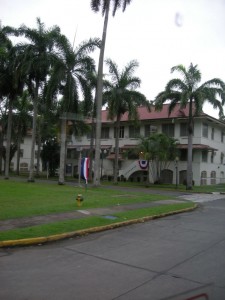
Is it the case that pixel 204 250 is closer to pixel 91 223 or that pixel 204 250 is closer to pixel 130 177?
pixel 91 223

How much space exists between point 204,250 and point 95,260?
263cm

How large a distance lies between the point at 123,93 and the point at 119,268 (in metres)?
28.5

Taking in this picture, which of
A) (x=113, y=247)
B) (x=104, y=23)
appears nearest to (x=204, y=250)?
(x=113, y=247)

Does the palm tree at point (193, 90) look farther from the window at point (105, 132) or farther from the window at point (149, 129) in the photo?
the window at point (105, 132)

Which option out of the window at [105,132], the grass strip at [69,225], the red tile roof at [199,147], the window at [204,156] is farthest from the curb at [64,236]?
the window at [105,132]

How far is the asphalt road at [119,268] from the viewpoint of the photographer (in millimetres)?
5461

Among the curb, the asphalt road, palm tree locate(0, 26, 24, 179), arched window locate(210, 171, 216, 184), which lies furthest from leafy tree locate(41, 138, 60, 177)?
the asphalt road

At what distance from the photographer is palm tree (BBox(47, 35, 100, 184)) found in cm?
2839

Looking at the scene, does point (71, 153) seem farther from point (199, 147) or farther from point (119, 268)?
point (119, 268)

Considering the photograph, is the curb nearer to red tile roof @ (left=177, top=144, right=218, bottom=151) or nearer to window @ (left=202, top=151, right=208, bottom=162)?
red tile roof @ (left=177, top=144, right=218, bottom=151)

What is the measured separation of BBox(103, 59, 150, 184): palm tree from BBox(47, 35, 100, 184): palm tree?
5.02 m

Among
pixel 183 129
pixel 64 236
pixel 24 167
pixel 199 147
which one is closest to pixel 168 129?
pixel 183 129

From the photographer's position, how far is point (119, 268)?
6809 mm

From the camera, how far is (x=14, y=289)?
554 centimetres
